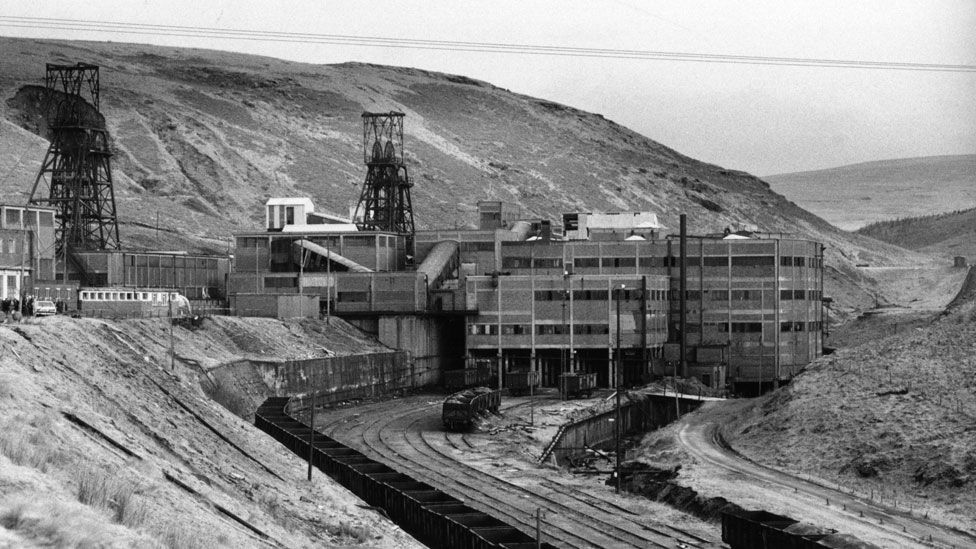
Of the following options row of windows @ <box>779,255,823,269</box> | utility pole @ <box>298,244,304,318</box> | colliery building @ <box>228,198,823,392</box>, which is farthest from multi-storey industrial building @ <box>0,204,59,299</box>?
row of windows @ <box>779,255,823,269</box>

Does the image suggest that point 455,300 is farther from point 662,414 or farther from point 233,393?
point 233,393

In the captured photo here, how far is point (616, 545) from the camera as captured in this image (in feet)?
149

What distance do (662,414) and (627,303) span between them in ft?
68.8

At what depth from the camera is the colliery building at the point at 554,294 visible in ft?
364

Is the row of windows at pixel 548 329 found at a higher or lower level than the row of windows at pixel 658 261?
lower

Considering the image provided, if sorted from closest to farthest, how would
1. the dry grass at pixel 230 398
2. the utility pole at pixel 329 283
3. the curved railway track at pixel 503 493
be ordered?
the curved railway track at pixel 503 493
the dry grass at pixel 230 398
the utility pole at pixel 329 283

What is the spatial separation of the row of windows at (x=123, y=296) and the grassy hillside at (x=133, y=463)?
23501mm

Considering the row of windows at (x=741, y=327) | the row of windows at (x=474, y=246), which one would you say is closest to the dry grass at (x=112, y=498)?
the row of windows at (x=741, y=327)

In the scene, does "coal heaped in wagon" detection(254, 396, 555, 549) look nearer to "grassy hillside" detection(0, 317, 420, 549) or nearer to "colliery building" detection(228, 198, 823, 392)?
"grassy hillside" detection(0, 317, 420, 549)

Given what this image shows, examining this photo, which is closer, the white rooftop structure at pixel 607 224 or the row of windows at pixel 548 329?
the row of windows at pixel 548 329

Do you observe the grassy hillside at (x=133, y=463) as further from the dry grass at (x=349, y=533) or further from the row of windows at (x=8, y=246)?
the row of windows at (x=8, y=246)

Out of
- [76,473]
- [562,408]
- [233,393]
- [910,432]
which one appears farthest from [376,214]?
[76,473]

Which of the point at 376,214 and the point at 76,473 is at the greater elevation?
the point at 376,214

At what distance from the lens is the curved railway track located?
4725cm
